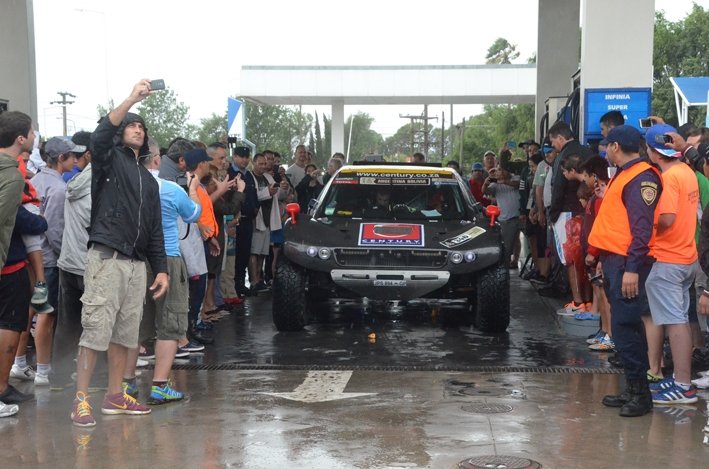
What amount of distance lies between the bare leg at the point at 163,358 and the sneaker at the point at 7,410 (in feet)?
2.94

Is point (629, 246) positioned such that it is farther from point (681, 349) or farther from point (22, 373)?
point (22, 373)

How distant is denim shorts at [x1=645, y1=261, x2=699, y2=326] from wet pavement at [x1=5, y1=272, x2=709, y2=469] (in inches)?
23.9

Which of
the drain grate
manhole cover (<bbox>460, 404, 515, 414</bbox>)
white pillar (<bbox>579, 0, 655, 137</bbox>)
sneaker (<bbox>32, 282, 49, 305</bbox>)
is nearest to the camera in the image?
manhole cover (<bbox>460, 404, 515, 414</bbox>)

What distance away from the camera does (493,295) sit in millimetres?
7914

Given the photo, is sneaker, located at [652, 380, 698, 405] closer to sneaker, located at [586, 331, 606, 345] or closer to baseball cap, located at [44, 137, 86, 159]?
sneaker, located at [586, 331, 606, 345]

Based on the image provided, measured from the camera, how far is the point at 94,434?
15.9ft

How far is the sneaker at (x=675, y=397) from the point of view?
17.8ft

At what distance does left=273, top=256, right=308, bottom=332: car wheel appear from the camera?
7949mm

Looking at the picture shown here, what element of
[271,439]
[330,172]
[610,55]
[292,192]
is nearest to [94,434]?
[271,439]

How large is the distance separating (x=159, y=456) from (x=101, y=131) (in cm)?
191

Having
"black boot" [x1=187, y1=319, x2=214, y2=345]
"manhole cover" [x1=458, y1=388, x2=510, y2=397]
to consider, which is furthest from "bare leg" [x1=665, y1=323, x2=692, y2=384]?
"black boot" [x1=187, y1=319, x2=214, y2=345]

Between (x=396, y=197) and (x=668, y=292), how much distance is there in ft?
12.5

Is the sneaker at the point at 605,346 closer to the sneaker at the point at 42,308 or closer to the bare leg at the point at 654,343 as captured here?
the bare leg at the point at 654,343

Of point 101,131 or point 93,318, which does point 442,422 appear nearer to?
point 93,318
